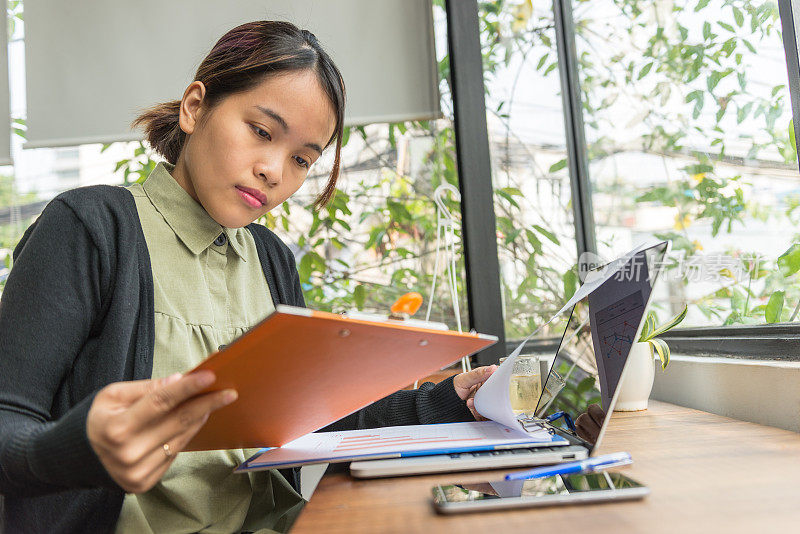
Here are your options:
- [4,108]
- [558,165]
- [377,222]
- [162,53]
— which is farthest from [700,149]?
[4,108]

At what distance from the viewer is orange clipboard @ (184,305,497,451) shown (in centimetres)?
52

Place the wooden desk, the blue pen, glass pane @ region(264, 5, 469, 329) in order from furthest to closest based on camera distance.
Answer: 1. glass pane @ region(264, 5, 469, 329)
2. the blue pen
3. the wooden desk

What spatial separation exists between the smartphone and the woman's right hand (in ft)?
0.71

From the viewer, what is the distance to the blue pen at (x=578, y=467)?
0.64 m

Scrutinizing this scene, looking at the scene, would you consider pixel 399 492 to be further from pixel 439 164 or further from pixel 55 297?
pixel 439 164

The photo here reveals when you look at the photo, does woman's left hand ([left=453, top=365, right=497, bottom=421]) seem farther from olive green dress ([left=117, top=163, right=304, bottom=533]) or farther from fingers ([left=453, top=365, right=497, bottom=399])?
olive green dress ([left=117, top=163, right=304, bottom=533])

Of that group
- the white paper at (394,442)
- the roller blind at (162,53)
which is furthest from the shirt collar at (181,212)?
the roller blind at (162,53)

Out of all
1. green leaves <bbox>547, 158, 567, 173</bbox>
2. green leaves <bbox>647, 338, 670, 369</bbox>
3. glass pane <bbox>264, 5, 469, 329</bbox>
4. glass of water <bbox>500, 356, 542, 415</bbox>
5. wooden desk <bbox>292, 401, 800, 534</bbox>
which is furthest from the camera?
glass pane <bbox>264, 5, 469, 329</bbox>

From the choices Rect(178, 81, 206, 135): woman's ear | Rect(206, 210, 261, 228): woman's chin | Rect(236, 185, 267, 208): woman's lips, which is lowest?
Rect(206, 210, 261, 228): woman's chin

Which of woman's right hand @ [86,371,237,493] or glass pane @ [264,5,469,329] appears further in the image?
glass pane @ [264,5,469,329]

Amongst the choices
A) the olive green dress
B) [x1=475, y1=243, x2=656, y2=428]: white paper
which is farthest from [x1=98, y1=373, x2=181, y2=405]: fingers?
[x1=475, y1=243, x2=656, y2=428]: white paper

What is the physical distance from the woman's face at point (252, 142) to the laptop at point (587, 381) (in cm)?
48

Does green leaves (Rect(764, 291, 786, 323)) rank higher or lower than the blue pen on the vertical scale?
higher

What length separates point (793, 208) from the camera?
3.57 ft
